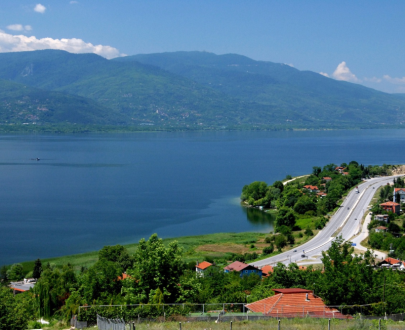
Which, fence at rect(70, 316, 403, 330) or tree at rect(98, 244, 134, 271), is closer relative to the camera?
fence at rect(70, 316, 403, 330)

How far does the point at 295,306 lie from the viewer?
9.48 meters

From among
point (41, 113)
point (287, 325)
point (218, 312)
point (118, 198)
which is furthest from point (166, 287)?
point (41, 113)

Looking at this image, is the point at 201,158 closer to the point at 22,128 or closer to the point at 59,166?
the point at 59,166

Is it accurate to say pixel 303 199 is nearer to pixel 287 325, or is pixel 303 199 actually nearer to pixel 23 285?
pixel 23 285

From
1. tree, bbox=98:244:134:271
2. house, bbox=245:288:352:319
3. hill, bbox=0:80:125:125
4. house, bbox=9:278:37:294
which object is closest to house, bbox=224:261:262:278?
tree, bbox=98:244:134:271

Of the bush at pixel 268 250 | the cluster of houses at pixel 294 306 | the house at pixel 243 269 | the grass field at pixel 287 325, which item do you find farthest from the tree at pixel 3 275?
the grass field at pixel 287 325

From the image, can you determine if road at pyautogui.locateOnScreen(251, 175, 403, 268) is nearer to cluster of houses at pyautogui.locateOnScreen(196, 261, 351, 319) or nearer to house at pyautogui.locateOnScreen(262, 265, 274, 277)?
house at pyautogui.locateOnScreen(262, 265, 274, 277)

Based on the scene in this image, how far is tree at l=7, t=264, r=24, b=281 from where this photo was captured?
19.9 metres

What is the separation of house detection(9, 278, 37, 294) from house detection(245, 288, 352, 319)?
34.6ft

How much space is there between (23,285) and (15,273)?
1.97 metres

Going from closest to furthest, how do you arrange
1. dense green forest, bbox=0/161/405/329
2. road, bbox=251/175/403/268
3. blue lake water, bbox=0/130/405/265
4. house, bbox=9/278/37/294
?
dense green forest, bbox=0/161/405/329 < house, bbox=9/278/37/294 < road, bbox=251/175/403/268 < blue lake water, bbox=0/130/405/265

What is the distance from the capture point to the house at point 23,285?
17.6 meters

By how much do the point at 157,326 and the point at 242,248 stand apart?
17.7 meters

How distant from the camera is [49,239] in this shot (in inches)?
1079
